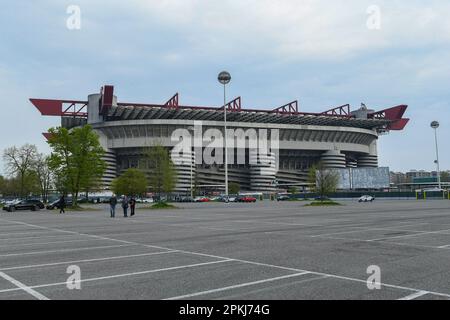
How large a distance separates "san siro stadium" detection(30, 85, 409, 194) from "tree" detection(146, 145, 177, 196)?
6240 cm

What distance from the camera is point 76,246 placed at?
1337 cm

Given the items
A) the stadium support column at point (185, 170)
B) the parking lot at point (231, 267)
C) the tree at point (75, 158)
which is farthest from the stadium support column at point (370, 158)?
the parking lot at point (231, 267)

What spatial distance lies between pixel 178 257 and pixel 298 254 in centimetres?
311

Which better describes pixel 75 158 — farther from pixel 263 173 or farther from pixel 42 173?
Result: pixel 263 173

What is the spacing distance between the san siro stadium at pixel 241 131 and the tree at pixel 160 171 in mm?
62400

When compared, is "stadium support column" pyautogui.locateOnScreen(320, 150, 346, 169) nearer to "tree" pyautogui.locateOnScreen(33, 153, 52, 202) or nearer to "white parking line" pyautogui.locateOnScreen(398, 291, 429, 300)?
"tree" pyautogui.locateOnScreen(33, 153, 52, 202)

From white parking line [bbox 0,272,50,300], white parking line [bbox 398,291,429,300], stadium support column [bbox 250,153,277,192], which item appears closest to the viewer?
white parking line [bbox 398,291,429,300]

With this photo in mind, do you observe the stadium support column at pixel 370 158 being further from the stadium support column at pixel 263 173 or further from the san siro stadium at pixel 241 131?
the stadium support column at pixel 263 173

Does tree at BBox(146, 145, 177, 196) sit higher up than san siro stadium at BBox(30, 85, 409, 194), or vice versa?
san siro stadium at BBox(30, 85, 409, 194)

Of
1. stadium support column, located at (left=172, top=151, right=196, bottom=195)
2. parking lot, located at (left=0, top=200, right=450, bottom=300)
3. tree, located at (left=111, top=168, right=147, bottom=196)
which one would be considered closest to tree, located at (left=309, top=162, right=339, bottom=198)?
tree, located at (left=111, top=168, right=147, bottom=196)

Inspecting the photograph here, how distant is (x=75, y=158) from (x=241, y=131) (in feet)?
264

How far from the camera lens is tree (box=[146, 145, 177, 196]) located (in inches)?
2208

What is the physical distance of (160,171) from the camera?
56.2 meters

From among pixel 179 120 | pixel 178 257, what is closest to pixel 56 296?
pixel 178 257
